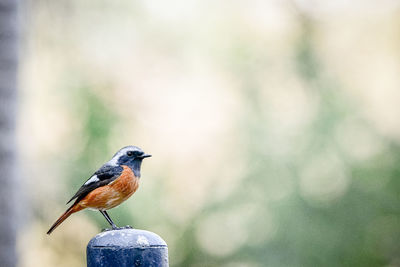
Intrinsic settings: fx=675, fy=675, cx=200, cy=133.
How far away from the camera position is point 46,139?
12.0 meters

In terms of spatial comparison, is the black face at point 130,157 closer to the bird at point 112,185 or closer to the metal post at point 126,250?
the bird at point 112,185

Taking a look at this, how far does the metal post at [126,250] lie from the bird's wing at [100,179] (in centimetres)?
72

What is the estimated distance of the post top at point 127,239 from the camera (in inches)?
135

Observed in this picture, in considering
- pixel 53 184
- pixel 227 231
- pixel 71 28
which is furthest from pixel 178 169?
pixel 71 28

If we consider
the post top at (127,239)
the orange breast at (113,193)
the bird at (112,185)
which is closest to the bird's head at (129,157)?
the bird at (112,185)

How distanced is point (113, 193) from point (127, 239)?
73cm

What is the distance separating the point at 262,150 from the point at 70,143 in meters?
3.41

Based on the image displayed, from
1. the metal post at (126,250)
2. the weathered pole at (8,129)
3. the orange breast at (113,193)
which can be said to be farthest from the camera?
the weathered pole at (8,129)

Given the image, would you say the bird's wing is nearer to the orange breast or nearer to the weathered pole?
the orange breast

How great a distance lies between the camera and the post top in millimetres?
3420

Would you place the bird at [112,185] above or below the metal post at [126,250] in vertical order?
above

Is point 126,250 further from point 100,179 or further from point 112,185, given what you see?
point 100,179

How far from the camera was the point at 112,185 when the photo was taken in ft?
13.5

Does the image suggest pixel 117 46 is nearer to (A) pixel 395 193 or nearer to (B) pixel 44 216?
(B) pixel 44 216
